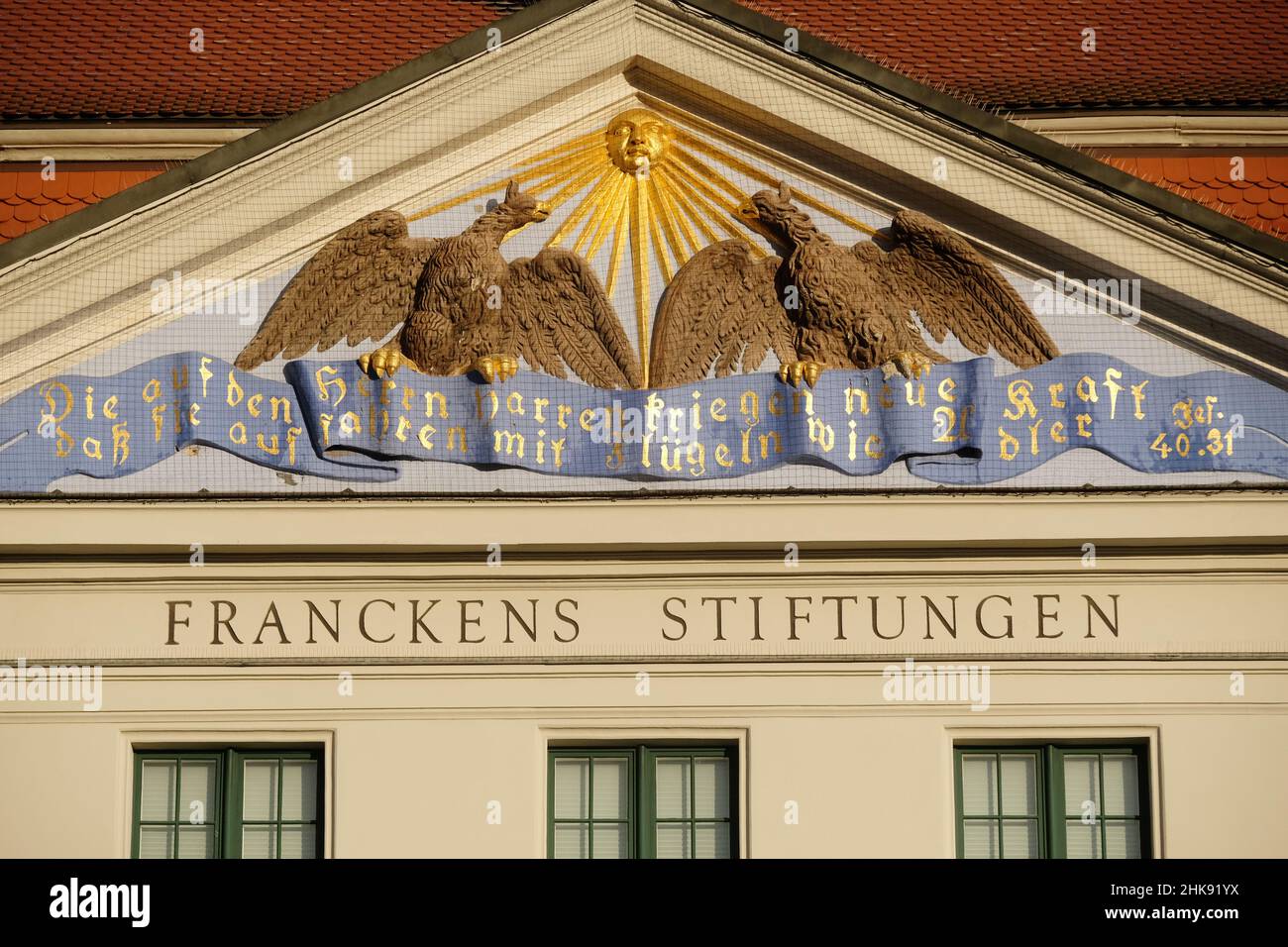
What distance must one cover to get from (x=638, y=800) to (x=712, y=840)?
0.49 m

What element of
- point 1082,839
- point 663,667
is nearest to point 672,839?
point 663,667

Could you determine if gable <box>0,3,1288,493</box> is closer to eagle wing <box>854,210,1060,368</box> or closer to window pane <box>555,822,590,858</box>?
eagle wing <box>854,210,1060,368</box>

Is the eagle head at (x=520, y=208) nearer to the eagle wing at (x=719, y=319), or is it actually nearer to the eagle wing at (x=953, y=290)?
the eagle wing at (x=719, y=319)

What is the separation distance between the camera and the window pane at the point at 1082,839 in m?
13.0

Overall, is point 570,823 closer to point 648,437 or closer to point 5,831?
point 648,437

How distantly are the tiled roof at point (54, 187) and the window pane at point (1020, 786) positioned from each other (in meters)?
7.13

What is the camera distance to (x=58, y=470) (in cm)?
1309

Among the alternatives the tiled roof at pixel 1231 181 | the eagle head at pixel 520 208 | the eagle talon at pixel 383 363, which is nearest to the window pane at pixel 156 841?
the eagle talon at pixel 383 363

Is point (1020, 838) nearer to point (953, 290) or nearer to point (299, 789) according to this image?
point (953, 290)

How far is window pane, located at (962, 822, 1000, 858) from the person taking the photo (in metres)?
13.0

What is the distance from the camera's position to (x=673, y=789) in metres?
13.1

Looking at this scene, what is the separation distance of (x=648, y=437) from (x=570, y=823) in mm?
2295

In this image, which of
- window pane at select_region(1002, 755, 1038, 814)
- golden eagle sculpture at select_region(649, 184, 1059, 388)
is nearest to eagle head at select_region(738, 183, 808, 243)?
golden eagle sculpture at select_region(649, 184, 1059, 388)

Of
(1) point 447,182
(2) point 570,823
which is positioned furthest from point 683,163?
(2) point 570,823
